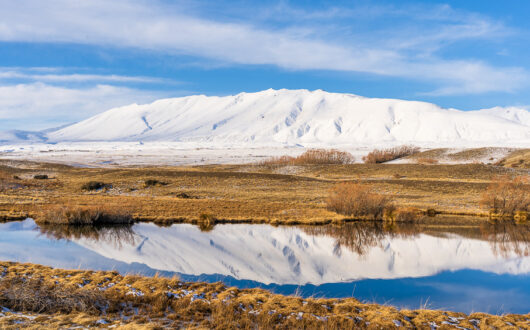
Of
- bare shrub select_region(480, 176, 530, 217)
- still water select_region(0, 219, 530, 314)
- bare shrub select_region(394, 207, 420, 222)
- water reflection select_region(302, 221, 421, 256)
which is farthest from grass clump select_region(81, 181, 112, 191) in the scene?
bare shrub select_region(480, 176, 530, 217)

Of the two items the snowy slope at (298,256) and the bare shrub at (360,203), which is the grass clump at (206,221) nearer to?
the snowy slope at (298,256)

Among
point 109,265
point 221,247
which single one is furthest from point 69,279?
point 221,247

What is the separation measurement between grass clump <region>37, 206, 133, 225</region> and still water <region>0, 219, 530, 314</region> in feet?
3.38

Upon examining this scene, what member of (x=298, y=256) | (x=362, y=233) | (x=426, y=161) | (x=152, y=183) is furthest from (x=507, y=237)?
(x=426, y=161)

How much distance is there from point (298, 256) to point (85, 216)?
46.0ft

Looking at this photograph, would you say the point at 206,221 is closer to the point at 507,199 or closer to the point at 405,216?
the point at 405,216

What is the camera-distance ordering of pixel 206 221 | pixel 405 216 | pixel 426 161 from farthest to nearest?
pixel 426 161, pixel 405 216, pixel 206 221

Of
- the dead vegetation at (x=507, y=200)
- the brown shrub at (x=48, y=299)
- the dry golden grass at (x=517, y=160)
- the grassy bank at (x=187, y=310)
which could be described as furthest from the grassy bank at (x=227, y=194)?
the grassy bank at (x=187, y=310)

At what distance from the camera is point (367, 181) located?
1895 inches

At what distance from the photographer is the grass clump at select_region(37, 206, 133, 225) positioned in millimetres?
26516

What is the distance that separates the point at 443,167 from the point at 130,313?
56.2 meters

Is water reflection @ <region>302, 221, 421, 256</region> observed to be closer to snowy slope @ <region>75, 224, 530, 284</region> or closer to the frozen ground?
snowy slope @ <region>75, 224, 530, 284</region>

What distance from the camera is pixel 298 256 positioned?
19.3 metres

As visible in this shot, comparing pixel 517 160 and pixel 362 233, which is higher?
pixel 517 160
